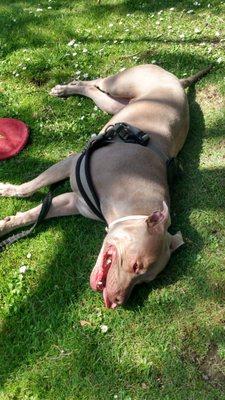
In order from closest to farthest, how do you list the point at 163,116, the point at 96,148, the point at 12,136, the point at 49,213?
1. the point at 96,148
2. the point at 49,213
3. the point at 163,116
4. the point at 12,136

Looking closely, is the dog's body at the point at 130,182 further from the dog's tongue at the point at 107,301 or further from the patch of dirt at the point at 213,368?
the patch of dirt at the point at 213,368

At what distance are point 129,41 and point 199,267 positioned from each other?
3371mm

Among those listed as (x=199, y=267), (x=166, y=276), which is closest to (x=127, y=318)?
(x=166, y=276)

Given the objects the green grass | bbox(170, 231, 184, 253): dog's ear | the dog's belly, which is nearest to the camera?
the green grass

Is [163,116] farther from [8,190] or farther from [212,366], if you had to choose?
[212,366]

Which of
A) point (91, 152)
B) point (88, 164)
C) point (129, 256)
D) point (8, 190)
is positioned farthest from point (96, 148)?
point (129, 256)

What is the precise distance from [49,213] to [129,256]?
122 cm

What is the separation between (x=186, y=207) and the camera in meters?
A: 4.83

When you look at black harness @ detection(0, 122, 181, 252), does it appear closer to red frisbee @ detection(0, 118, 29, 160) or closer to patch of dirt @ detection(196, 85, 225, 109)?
red frisbee @ detection(0, 118, 29, 160)

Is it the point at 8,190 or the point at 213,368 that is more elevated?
the point at 8,190

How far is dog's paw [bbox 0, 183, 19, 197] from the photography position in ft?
16.2

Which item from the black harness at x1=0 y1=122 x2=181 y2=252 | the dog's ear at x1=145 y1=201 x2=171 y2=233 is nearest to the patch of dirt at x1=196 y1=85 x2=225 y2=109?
the black harness at x1=0 y1=122 x2=181 y2=252

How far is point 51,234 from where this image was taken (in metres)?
4.71

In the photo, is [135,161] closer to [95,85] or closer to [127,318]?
[127,318]
